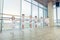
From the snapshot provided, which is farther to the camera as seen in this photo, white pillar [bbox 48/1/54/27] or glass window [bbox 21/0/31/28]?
white pillar [bbox 48/1/54/27]

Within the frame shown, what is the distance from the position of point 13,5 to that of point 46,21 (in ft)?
24.8

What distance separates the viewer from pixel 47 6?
61.2ft

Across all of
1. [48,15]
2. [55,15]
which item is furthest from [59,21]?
[48,15]

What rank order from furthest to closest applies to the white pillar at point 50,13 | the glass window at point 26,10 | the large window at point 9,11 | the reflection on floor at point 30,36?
the white pillar at point 50,13
the glass window at point 26,10
the large window at point 9,11
the reflection on floor at point 30,36

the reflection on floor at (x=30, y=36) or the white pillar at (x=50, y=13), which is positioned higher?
the white pillar at (x=50, y=13)

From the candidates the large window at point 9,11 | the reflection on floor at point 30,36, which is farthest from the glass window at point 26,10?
the reflection on floor at point 30,36

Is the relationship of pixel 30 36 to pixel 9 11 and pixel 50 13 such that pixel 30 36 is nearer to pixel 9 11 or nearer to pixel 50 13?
pixel 9 11

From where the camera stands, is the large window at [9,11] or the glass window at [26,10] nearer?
the large window at [9,11]

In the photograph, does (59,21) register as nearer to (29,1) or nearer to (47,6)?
(47,6)

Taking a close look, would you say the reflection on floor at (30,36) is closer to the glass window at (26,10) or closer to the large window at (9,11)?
the large window at (9,11)

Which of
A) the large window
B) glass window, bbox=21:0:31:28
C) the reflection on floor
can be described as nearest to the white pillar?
glass window, bbox=21:0:31:28

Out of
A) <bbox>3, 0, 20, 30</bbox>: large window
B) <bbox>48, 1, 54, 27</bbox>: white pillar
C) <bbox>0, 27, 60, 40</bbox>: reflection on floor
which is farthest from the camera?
<bbox>48, 1, 54, 27</bbox>: white pillar

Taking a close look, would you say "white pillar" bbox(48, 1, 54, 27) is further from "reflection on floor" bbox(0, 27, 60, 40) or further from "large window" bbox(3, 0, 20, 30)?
"reflection on floor" bbox(0, 27, 60, 40)

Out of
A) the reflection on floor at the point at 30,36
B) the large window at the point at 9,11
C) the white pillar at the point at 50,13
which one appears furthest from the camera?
the white pillar at the point at 50,13
